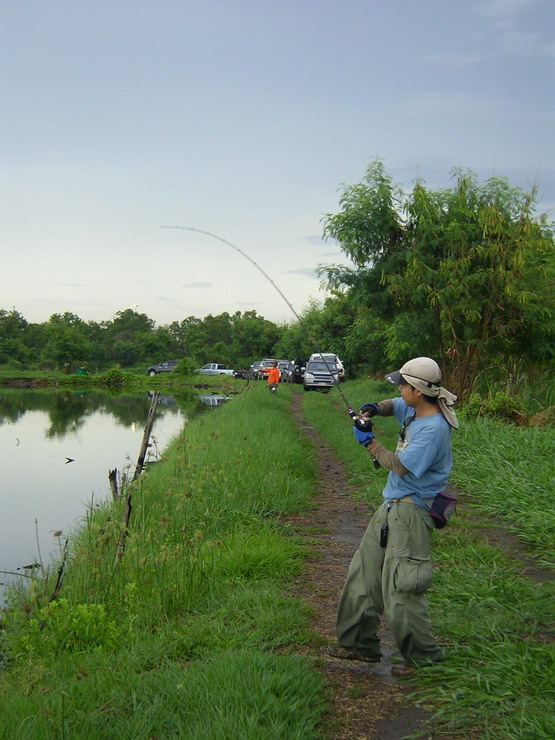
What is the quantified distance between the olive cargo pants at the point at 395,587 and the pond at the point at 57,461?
2193 mm

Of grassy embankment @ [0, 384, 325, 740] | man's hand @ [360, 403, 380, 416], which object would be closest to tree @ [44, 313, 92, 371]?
grassy embankment @ [0, 384, 325, 740]

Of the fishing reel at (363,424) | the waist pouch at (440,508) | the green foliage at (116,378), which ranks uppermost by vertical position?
the fishing reel at (363,424)

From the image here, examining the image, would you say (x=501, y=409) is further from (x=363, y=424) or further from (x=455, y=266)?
(x=363, y=424)

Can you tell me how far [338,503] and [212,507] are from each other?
1.85m

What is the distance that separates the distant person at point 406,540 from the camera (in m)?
4.42

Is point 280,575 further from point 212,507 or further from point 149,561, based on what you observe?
point 212,507

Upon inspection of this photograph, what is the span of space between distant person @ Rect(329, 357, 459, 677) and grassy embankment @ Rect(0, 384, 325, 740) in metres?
0.43

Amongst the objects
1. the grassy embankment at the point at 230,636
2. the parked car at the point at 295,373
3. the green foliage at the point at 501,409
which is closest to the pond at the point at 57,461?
the grassy embankment at the point at 230,636

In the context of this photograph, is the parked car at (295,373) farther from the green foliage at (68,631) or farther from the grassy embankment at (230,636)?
the green foliage at (68,631)

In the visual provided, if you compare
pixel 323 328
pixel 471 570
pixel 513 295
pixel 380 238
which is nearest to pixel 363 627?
pixel 471 570

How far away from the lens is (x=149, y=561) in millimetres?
6117

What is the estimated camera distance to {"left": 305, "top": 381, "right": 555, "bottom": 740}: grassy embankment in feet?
13.0

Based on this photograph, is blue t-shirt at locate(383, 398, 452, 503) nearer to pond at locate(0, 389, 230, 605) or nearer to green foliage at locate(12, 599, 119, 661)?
green foliage at locate(12, 599, 119, 661)

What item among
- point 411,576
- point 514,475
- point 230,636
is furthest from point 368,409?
point 514,475
